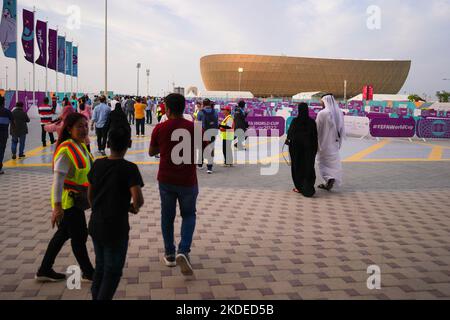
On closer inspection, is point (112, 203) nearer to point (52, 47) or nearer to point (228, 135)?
point (228, 135)

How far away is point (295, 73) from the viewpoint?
382ft

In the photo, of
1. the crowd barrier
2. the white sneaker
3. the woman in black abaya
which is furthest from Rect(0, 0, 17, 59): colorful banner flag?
the white sneaker

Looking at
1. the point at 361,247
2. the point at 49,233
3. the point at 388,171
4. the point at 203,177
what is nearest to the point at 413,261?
the point at 361,247

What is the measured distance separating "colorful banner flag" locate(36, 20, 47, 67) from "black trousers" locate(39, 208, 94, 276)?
A: 24859 mm

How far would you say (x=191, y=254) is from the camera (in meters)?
5.15

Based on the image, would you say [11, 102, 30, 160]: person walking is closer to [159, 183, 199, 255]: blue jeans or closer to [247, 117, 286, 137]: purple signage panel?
[159, 183, 199, 255]: blue jeans

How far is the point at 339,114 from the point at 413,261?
4443mm

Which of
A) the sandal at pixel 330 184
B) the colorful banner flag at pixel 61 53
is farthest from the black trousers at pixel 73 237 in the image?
the colorful banner flag at pixel 61 53

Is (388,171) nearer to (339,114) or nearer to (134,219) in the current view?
(339,114)

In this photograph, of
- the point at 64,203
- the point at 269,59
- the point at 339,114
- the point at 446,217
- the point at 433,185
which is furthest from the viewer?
the point at 269,59

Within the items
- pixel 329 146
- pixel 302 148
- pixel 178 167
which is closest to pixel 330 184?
pixel 329 146

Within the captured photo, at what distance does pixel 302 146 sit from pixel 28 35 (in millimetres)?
20019

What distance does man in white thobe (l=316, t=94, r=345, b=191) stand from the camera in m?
8.96

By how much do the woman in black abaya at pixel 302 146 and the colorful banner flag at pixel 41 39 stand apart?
21.9 meters
